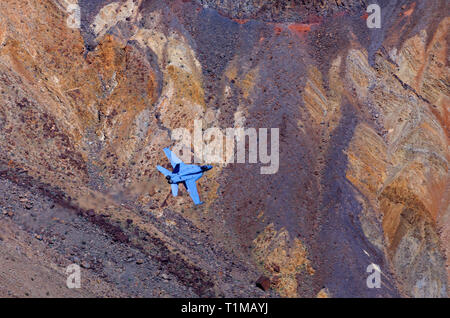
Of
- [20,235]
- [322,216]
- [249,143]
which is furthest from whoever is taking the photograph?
[249,143]

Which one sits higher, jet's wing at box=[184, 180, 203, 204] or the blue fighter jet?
the blue fighter jet

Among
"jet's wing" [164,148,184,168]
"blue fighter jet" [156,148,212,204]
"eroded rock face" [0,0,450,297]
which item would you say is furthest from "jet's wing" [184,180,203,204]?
"eroded rock face" [0,0,450,297]

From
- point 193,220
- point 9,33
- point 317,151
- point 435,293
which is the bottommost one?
point 435,293

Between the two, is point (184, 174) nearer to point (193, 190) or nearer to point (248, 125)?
point (193, 190)

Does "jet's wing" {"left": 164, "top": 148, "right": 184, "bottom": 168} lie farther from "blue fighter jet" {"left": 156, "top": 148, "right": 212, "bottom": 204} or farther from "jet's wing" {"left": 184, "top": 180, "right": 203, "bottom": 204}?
"jet's wing" {"left": 184, "top": 180, "right": 203, "bottom": 204}

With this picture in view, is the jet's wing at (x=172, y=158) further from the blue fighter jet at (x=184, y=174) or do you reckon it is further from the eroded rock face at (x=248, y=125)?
the eroded rock face at (x=248, y=125)
